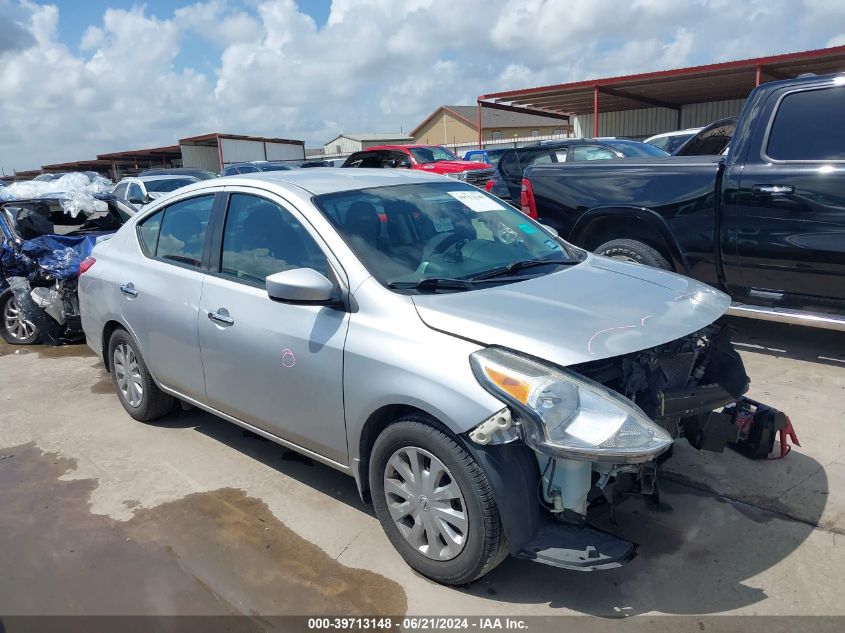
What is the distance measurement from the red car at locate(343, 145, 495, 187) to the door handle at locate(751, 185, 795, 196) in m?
9.54

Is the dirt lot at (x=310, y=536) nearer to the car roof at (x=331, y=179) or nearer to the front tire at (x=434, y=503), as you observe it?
the front tire at (x=434, y=503)

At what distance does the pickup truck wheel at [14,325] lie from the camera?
7523 millimetres

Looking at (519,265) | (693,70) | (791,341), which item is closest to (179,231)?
(519,265)

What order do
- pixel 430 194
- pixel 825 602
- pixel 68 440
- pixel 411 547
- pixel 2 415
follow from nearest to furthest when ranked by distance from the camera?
1. pixel 825 602
2. pixel 411 547
3. pixel 430 194
4. pixel 68 440
5. pixel 2 415

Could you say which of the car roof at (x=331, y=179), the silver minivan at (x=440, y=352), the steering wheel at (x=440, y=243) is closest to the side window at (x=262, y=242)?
the silver minivan at (x=440, y=352)

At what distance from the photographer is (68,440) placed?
15.9 feet

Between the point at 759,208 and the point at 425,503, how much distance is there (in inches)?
148

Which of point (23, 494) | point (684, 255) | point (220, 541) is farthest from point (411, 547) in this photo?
point (684, 255)

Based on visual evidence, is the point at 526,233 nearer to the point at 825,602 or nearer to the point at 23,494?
the point at 825,602

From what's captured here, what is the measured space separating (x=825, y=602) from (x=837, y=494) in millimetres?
959

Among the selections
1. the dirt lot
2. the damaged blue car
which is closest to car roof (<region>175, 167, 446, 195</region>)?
the dirt lot

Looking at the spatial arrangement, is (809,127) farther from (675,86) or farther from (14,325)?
(675,86)

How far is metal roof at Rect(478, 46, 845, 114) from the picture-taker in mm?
18641

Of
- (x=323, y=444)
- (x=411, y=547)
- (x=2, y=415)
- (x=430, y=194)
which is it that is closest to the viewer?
(x=411, y=547)
